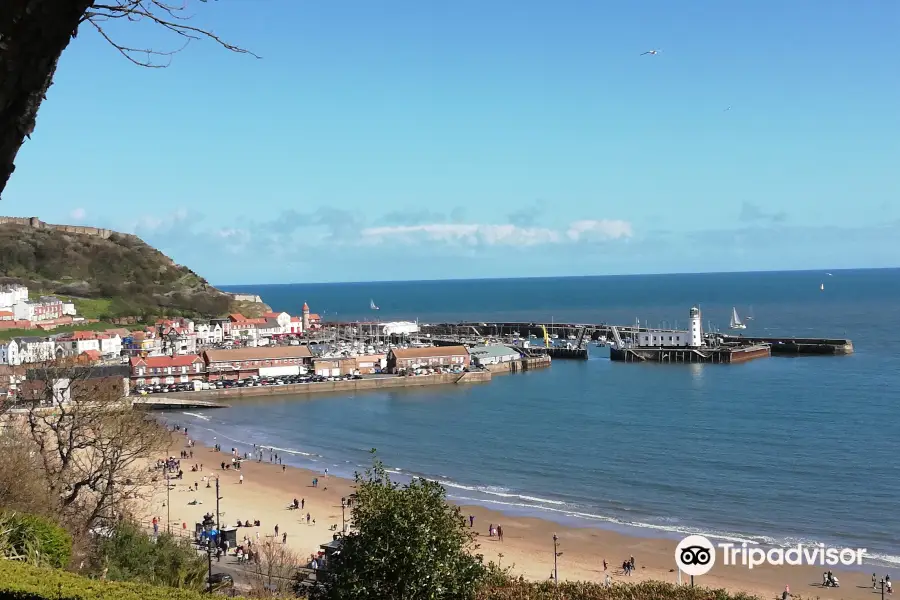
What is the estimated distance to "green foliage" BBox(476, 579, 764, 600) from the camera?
30.6ft

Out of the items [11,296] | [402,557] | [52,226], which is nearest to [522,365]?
[11,296]

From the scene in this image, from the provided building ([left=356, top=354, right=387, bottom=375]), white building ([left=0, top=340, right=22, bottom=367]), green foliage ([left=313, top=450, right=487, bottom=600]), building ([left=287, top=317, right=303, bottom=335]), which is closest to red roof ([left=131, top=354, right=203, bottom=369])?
white building ([left=0, top=340, right=22, bottom=367])

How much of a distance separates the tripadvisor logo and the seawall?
32.8 metres

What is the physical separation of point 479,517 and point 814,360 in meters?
43.1

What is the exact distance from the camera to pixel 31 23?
6.15ft

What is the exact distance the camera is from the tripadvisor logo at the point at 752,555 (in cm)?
1722

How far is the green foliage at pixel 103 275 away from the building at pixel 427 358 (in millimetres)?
30124

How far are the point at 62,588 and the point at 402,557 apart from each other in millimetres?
3076

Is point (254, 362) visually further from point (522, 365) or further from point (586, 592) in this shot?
point (586, 592)

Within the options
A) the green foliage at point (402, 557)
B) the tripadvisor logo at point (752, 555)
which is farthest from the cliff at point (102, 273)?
the green foliage at point (402, 557)

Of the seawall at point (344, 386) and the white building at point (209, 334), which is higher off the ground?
the white building at point (209, 334)

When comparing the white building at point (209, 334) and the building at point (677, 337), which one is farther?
the white building at point (209, 334)

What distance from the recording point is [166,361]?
49.1 m

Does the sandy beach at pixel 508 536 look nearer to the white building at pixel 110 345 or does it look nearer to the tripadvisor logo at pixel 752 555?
the tripadvisor logo at pixel 752 555
